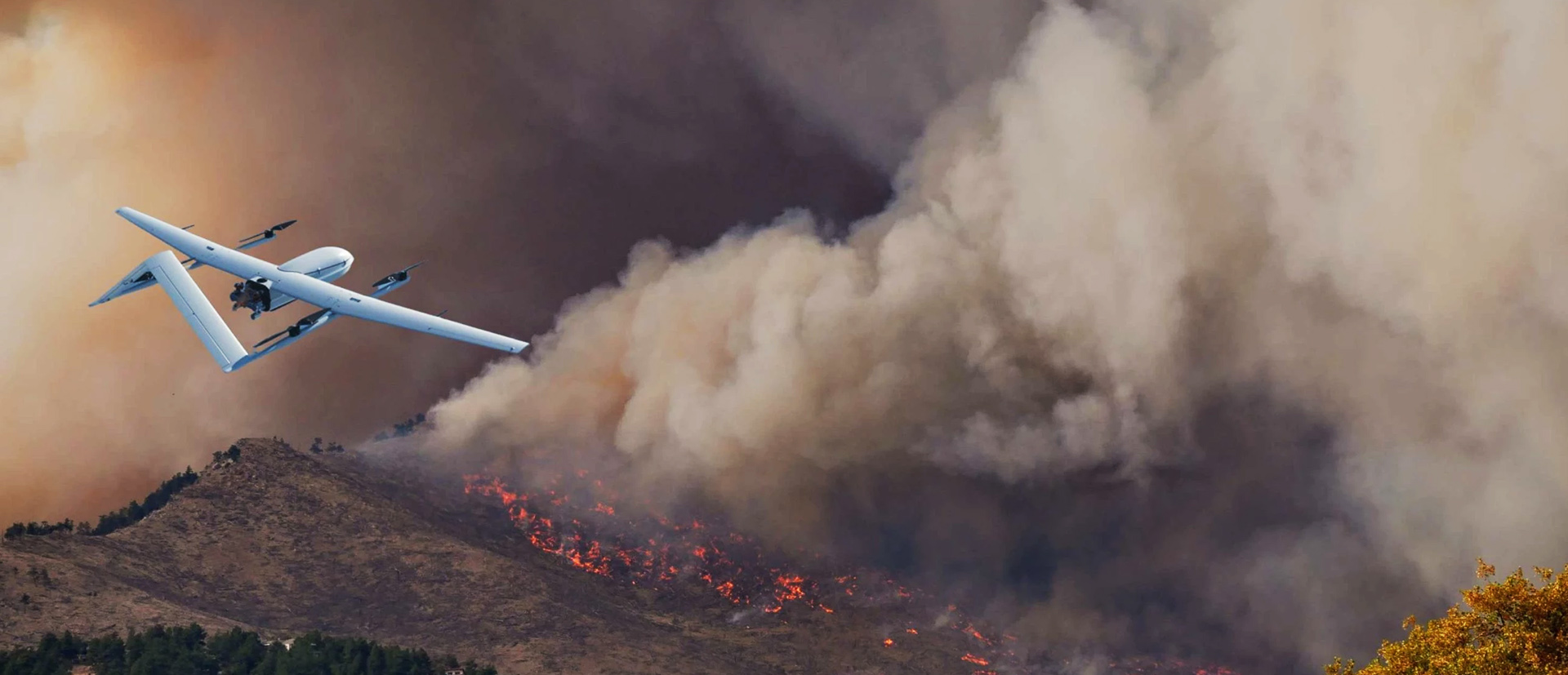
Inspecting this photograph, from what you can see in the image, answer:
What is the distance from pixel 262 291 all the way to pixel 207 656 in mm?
75933

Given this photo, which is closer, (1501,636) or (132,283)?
(1501,636)

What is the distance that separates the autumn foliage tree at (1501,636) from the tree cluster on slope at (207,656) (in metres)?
126

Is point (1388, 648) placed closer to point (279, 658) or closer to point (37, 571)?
point (279, 658)

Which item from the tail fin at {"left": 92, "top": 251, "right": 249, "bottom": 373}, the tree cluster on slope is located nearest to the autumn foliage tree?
the tail fin at {"left": 92, "top": 251, "right": 249, "bottom": 373}

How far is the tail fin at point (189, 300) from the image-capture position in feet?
372

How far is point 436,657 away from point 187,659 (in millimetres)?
32982

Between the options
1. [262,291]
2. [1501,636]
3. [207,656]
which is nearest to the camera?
[1501,636]

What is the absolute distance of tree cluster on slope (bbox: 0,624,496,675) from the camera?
164 meters

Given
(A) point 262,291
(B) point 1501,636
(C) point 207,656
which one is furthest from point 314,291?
(B) point 1501,636

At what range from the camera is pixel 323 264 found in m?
125

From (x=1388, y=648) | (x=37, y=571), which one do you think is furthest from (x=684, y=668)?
(x=1388, y=648)

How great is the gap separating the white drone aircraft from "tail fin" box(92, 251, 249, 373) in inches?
2.9

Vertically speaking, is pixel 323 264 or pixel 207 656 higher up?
pixel 323 264

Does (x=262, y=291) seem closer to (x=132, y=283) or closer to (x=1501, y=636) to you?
(x=132, y=283)
